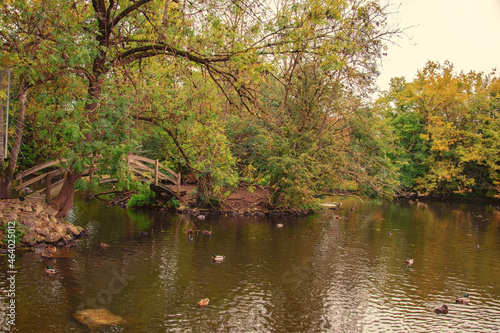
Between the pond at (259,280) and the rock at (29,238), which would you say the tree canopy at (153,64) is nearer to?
the rock at (29,238)

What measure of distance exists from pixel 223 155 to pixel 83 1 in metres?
6.70

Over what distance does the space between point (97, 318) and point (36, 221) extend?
7.00 m

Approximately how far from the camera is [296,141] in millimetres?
25188

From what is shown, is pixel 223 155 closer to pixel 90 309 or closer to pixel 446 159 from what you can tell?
pixel 90 309

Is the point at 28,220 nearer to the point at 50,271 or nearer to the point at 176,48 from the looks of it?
the point at 50,271

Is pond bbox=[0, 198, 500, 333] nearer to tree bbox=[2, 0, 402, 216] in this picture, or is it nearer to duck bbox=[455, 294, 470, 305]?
duck bbox=[455, 294, 470, 305]

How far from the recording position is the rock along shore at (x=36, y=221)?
571 inches

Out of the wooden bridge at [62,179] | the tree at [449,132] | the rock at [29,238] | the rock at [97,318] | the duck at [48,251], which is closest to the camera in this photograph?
the rock at [97,318]

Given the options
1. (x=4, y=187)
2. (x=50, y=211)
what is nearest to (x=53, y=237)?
(x=50, y=211)

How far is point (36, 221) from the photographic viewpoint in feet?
49.2

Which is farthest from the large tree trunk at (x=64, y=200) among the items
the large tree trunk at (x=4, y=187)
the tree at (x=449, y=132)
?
the tree at (x=449, y=132)

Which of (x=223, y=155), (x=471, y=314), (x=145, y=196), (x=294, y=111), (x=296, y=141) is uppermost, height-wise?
(x=294, y=111)

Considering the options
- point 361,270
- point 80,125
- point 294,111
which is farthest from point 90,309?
point 294,111

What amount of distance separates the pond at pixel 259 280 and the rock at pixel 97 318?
6.9 inches
